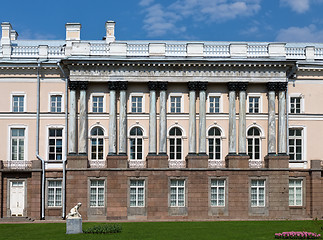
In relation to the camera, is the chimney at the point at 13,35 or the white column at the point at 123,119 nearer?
the white column at the point at 123,119

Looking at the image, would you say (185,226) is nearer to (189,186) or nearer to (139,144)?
(189,186)

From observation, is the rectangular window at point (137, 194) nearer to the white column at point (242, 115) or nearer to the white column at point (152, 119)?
the white column at point (152, 119)

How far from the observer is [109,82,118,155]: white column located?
43531mm

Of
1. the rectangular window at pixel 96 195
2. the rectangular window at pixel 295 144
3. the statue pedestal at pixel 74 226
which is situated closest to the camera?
the statue pedestal at pixel 74 226

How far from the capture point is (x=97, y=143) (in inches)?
1745

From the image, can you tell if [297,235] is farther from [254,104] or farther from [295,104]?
[295,104]

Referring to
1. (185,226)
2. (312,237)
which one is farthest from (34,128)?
(312,237)

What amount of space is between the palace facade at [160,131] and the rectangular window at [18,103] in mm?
72

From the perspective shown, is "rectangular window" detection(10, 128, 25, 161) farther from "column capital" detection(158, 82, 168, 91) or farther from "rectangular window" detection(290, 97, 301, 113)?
"rectangular window" detection(290, 97, 301, 113)

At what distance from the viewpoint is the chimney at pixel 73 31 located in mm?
47469

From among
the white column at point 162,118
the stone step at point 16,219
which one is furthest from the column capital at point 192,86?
the stone step at point 16,219

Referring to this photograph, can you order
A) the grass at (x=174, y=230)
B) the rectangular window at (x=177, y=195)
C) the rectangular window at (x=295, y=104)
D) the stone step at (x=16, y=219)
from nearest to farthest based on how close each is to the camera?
the grass at (x=174, y=230) < the stone step at (x=16, y=219) < the rectangular window at (x=177, y=195) < the rectangular window at (x=295, y=104)

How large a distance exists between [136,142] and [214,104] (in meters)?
6.25

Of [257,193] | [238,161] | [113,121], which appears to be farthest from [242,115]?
[113,121]
